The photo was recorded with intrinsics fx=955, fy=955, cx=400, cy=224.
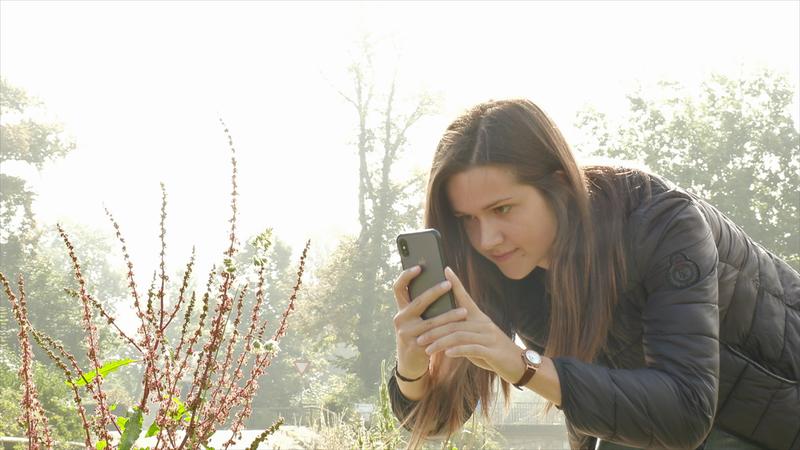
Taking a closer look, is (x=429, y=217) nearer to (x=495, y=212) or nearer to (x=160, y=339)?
(x=495, y=212)

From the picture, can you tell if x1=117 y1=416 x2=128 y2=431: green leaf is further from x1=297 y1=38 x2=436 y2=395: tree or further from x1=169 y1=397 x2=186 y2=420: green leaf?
x1=297 y1=38 x2=436 y2=395: tree

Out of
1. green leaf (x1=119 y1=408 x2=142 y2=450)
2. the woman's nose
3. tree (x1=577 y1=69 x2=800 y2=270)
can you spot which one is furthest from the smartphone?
tree (x1=577 y1=69 x2=800 y2=270)

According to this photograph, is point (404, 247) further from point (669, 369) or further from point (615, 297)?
point (669, 369)

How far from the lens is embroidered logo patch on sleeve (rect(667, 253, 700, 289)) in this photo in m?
2.17

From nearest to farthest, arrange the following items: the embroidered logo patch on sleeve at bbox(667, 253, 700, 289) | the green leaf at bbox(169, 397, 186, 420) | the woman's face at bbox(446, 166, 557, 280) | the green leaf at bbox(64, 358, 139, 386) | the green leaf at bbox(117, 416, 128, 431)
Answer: the green leaf at bbox(64, 358, 139, 386) < the green leaf at bbox(169, 397, 186, 420) < the green leaf at bbox(117, 416, 128, 431) < the embroidered logo patch on sleeve at bbox(667, 253, 700, 289) < the woman's face at bbox(446, 166, 557, 280)

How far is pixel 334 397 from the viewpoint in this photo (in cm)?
3262

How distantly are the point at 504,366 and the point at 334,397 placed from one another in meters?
31.2

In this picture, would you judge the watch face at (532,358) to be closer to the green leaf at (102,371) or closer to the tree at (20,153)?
the green leaf at (102,371)

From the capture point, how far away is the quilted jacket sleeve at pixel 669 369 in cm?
210

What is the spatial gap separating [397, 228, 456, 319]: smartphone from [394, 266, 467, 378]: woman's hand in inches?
0.7

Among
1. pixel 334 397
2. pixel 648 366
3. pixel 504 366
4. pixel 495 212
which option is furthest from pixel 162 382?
pixel 334 397

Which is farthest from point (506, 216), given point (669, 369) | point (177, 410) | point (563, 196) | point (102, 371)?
point (102, 371)

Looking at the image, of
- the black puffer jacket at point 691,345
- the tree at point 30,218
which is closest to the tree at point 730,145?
the tree at point 30,218

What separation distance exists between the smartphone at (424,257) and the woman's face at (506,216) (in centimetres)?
15
